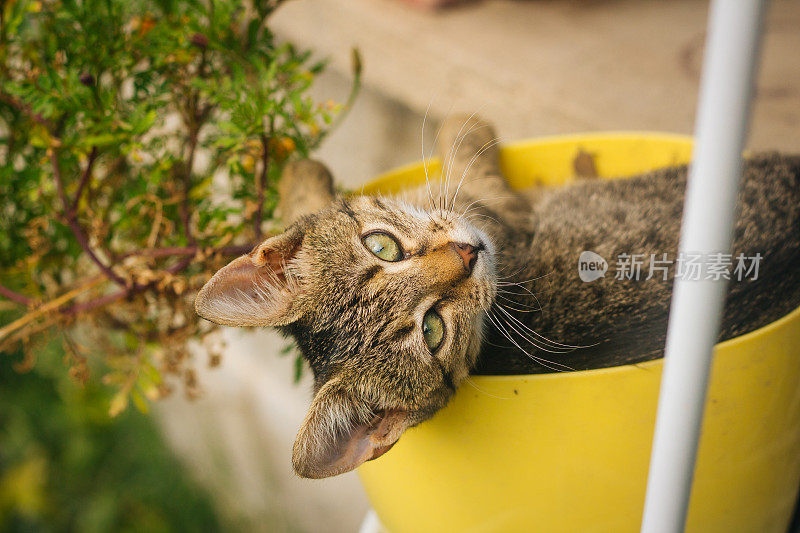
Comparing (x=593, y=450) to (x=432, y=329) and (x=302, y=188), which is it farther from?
(x=302, y=188)

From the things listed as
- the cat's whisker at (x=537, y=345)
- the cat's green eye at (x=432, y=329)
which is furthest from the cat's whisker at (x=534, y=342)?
the cat's green eye at (x=432, y=329)

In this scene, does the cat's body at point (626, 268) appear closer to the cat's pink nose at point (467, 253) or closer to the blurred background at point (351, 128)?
the cat's pink nose at point (467, 253)

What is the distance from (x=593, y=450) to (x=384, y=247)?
43 centimetres

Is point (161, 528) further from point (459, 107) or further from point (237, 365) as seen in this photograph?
point (459, 107)

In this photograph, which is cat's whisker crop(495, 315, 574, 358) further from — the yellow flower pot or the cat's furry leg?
the cat's furry leg

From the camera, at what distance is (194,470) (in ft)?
10.5

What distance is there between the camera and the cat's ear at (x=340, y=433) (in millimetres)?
775

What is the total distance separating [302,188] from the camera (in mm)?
1241

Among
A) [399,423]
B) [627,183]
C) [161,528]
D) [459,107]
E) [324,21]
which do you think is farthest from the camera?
[161,528]

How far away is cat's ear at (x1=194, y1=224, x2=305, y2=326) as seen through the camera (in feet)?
2.67

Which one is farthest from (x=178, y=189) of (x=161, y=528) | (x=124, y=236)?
(x=161, y=528)

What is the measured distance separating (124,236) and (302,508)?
1.71 m

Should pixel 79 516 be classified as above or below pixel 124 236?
below

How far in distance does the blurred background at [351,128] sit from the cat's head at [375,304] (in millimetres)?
248
